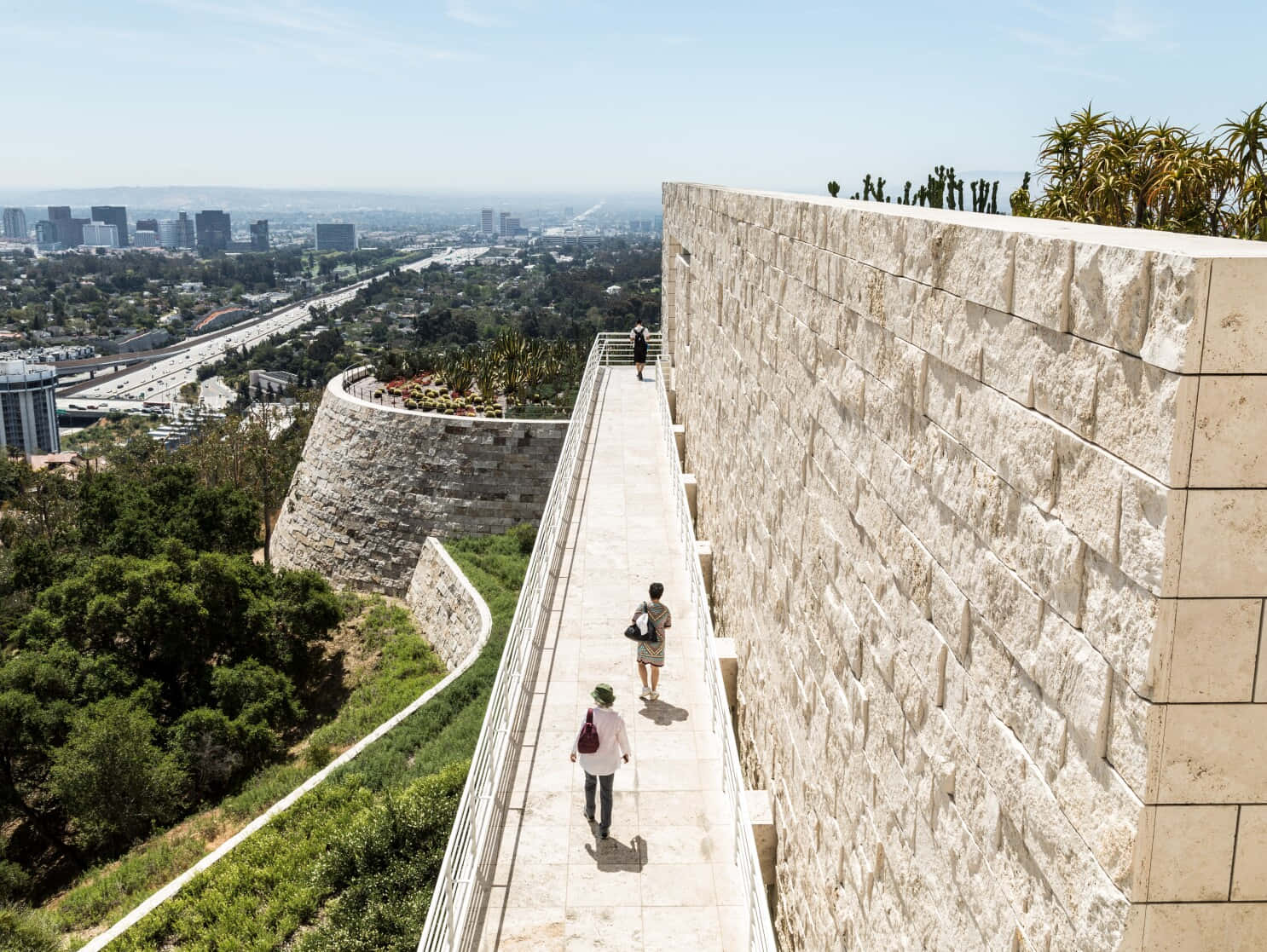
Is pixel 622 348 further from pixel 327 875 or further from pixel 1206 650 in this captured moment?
pixel 1206 650

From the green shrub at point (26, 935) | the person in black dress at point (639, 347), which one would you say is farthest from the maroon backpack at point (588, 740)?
the person in black dress at point (639, 347)

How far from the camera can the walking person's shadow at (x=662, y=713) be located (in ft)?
24.3

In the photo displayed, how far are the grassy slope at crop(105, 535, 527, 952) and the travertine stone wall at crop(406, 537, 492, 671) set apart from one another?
111 inches

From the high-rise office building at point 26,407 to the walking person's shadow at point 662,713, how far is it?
8814cm

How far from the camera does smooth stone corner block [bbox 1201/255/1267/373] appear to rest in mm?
1760

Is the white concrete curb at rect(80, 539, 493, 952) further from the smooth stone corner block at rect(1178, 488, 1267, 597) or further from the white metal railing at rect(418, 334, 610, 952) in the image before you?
the smooth stone corner block at rect(1178, 488, 1267, 597)

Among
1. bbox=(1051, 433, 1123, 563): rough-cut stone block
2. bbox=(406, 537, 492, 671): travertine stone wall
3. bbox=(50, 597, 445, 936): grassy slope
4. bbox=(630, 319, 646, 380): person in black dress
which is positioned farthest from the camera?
bbox=(630, 319, 646, 380): person in black dress

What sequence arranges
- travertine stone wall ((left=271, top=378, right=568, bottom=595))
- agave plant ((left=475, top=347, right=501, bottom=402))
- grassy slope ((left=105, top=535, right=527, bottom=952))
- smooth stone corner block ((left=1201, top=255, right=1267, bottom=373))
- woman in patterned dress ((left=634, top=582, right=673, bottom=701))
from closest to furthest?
smooth stone corner block ((left=1201, top=255, right=1267, bottom=373)) → woman in patterned dress ((left=634, top=582, right=673, bottom=701)) → grassy slope ((left=105, top=535, right=527, bottom=952)) → travertine stone wall ((left=271, top=378, right=568, bottom=595)) → agave plant ((left=475, top=347, right=501, bottom=402))

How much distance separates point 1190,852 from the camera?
1944mm

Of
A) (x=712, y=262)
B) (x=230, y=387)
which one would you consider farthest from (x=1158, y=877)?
(x=230, y=387)

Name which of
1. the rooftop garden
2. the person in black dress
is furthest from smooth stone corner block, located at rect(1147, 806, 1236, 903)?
the person in black dress

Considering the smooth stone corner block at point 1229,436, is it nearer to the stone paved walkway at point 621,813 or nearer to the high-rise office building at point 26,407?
the stone paved walkway at point 621,813

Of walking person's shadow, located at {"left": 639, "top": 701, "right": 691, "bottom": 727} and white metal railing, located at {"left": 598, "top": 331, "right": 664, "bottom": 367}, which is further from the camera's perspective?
white metal railing, located at {"left": 598, "top": 331, "right": 664, "bottom": 367}

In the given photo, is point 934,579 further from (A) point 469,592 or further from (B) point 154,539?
(B) point 154,539
